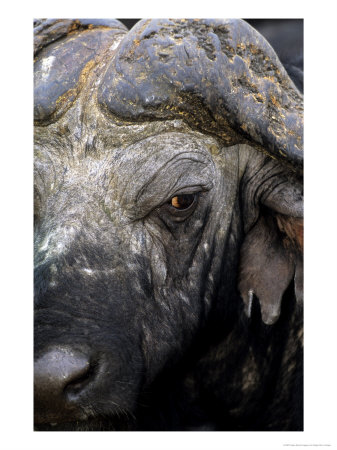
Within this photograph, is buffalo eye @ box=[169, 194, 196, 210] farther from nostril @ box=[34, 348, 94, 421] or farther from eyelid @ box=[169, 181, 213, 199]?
nostril @ box=[34, 348, 94, 421]

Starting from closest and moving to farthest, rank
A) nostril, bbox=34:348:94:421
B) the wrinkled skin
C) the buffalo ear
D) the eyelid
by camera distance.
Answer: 1. nostril, bbox=34:348:94:421
2. the wrinkled skin
3. the eyelid
4. the buffalo ear

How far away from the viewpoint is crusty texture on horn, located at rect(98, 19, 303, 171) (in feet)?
8.67

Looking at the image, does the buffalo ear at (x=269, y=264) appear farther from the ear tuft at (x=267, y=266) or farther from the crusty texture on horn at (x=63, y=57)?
the crusty texture on horn at (x=63, y=57)

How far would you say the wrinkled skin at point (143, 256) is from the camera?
259 cm

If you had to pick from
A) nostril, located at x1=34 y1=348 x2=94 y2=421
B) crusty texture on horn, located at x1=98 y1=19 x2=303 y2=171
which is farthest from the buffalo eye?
nostril, located at x1=34 y1=348 x2=94 y2=421

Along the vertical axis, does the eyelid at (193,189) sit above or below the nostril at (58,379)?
above

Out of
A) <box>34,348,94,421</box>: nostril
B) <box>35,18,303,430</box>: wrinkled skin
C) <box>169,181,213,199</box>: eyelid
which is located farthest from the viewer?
<box>169,181,213,199</box>: eyelid

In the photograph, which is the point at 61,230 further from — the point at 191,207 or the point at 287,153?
the point at 287,153

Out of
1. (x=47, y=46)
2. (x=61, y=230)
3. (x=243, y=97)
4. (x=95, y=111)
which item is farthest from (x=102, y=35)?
(x=61, y=230)

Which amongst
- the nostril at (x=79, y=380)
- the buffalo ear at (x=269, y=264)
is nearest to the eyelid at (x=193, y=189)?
the buffalo ear at (x=269, y=264)

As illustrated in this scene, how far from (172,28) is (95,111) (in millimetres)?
533

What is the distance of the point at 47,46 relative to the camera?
2994 mm

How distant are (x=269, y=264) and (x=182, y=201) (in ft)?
2.31

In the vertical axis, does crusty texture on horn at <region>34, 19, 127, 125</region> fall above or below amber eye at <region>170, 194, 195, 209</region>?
above
